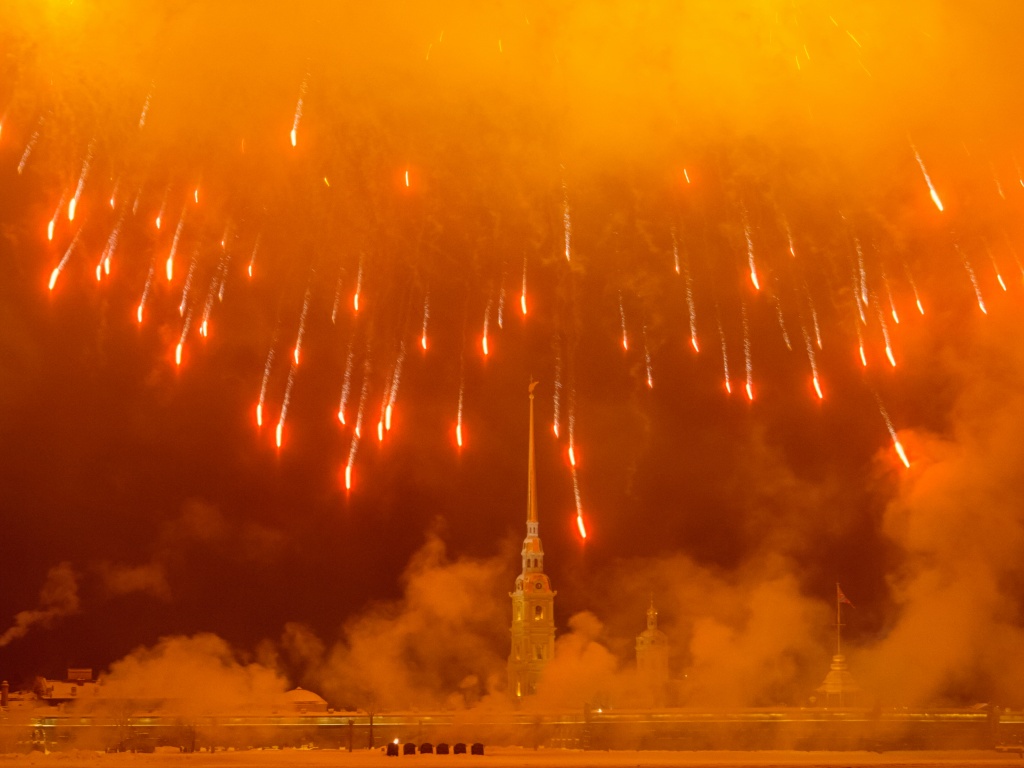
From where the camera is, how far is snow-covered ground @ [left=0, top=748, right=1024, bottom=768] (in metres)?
49.8

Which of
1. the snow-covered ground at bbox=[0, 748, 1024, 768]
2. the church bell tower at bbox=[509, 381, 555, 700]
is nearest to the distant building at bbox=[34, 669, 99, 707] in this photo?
the snow-covered ground at bbox=[0, 748, 1024, 768]

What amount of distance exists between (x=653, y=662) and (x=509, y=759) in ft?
74.8

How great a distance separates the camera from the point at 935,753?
57.2 m

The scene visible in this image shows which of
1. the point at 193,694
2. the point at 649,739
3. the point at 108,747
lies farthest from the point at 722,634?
the point at 108,747

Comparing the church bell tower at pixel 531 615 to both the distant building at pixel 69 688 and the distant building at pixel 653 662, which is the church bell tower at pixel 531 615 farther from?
the distant building at pixel 69 688

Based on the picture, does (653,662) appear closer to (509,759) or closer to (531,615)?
(531,615)

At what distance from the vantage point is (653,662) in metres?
74.4

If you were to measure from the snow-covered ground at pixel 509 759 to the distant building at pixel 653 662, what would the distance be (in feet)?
48.4

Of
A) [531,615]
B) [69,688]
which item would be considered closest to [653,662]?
[531,615]

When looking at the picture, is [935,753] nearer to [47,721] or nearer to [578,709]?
[578,709]

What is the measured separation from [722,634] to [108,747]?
28.4m

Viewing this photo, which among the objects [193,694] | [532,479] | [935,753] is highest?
[532,479]

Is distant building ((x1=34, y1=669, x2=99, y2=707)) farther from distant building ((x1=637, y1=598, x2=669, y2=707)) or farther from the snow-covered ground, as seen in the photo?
distant building ((x1=637, y1=598, x2=669, y2=707))

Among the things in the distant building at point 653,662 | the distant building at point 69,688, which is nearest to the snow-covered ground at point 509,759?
the distant building at point 69,688
